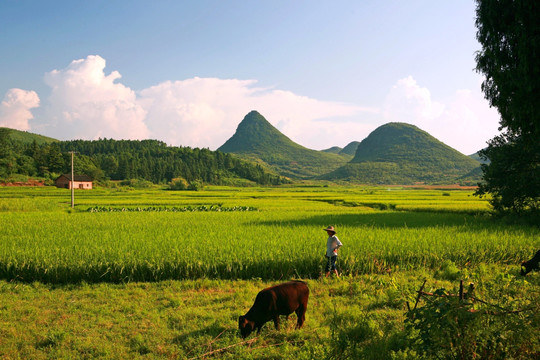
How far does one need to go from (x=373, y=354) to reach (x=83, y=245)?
11412mm

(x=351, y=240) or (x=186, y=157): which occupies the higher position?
(x=186, y=157)

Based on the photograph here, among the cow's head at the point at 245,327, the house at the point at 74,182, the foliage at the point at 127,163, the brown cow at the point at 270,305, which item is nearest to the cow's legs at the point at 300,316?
the brown cow at the point at 270,305

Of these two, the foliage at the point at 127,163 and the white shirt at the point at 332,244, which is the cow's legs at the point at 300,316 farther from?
the foliage at the point at 127,163

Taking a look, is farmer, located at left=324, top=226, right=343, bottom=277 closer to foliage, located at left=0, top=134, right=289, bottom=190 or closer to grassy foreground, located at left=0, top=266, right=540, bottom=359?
grassy foreground, located at left=0, top=266, right=540, bottom=359

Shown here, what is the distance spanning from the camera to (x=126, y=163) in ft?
395

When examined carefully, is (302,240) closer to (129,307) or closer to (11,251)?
(129,307)

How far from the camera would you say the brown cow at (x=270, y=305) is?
5.52 m

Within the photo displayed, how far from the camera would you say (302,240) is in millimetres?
12703

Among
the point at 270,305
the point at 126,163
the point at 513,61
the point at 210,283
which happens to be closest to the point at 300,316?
the point at 270,305

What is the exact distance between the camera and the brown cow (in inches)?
217

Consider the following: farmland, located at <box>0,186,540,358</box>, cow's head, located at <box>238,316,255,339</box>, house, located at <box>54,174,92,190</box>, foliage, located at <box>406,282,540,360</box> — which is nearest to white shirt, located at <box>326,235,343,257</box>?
farmland, located at <box>0,186,540,358</box>

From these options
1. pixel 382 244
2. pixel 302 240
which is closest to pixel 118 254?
pixel 302 240

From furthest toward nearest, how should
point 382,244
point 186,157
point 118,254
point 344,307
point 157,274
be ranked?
1. point 186,157
2. point 382,244
3. point 118,254
4. point 157,274
5. point 344,307

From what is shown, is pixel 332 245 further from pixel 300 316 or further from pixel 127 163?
pixel 127 163
